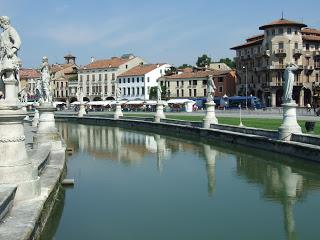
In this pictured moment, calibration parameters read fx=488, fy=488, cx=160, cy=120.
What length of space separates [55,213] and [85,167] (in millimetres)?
9558

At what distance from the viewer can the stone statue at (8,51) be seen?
39.0 ft

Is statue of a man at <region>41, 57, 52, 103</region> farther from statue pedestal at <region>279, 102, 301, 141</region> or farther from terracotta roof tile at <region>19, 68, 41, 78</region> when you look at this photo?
terracotta roof tile at <region>19, 68, 41, 78</region>

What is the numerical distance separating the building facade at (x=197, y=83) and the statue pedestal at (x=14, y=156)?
84902mm

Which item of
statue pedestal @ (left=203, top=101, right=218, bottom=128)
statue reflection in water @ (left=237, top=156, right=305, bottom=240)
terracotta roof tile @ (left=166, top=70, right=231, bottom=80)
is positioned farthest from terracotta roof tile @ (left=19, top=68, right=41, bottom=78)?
statue reflection in water @ (left=237, top=156, right=305, bottom=240)

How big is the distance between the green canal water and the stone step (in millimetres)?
1546

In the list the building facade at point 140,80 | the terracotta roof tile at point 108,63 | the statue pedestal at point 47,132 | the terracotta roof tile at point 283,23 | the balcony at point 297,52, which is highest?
the terracotta roof tile at point 283,23

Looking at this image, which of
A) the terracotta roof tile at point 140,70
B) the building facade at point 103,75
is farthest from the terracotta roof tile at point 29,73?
the terracotta roof tile at point 140,70

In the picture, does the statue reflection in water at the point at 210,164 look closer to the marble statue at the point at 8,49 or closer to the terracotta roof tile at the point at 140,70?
the marble statue at the point at 8,49

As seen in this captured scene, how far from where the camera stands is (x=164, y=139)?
3888 cm

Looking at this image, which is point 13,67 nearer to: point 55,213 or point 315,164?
point 55,213

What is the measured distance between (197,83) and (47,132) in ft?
256

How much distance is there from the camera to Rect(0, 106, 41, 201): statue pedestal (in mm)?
11188

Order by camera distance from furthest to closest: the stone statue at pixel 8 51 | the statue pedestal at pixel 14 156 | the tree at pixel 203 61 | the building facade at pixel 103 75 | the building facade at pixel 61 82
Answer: the building facade at pixel 61 82, the tree at pixel 203 61, the building facade at pixel 103 75, the stone statue at pixel 8 51, the statue pedestal at pixel 14 156

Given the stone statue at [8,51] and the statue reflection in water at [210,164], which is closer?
the stone statue at [8,51]
